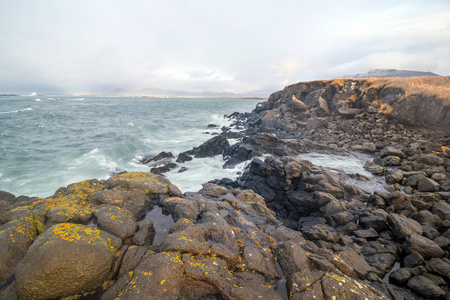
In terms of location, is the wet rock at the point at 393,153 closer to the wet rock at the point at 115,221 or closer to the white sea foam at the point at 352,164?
the white sea foam at the point at 352,164

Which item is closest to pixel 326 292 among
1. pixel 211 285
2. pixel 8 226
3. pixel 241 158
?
pixel 211 285

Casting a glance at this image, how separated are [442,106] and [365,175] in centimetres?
2577

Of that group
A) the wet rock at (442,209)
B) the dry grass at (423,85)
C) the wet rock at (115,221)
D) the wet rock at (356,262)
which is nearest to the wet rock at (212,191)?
the wet rock at (115,221)

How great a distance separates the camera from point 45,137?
3706 centimetres

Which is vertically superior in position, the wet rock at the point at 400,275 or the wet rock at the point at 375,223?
the wet rock at the point at 375,223

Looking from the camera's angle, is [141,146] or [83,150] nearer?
[83,150]

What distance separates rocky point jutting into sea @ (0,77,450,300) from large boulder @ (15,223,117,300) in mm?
27

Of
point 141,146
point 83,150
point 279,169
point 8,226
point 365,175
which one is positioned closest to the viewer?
point 8,226

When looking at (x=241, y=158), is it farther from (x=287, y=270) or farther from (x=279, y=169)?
(x=287, y=270)

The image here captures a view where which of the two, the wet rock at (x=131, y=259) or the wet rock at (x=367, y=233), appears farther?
the wet rock at (x=367, y=233)

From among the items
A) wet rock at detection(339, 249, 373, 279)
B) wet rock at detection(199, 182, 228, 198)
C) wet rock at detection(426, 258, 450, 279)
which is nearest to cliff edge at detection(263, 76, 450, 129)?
wet rock at detection(426, 258, 450, 279)

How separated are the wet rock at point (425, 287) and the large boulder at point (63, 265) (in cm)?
1216

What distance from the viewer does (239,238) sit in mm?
7855

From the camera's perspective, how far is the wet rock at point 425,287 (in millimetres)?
7816
